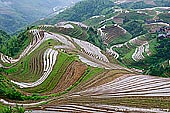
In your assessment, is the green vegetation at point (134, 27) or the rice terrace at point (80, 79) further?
the green vegetation at point (134, 27)

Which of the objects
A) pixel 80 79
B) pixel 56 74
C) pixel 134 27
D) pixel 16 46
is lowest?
pixel 134 27

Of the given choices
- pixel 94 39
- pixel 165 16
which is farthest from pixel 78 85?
pixel 165 16

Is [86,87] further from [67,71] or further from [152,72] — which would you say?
[152,72]

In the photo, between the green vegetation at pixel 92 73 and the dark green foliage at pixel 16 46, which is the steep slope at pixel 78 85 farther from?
the dark green foliage at pixel 16 46

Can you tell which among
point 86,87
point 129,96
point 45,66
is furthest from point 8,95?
point 45,66

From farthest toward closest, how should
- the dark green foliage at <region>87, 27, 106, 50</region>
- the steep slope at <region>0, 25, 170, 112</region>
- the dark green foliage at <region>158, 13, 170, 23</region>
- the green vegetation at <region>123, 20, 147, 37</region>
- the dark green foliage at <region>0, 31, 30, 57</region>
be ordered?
the dark green foliage at <region>158, 13, 170, 23</region>, the green vegetation at <region>123, 20, 147, 37</region>, the dark green foliage at <region>87, 27, 106, 50</region>, the dark green foliage at <region>0, 31, 30, 57</region>, the steep slope at <region>0, 25, 170, 112</region>

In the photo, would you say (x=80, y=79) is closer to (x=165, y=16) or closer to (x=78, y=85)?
(x=78, y=85)

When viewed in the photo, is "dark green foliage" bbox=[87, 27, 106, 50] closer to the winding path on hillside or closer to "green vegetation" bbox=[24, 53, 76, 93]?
the winding path on hillside

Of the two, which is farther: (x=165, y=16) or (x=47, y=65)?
(x=165, y=16)

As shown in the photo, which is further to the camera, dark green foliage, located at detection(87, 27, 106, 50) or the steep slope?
dark green foliage, located at detection(87, 27, 106, 50)

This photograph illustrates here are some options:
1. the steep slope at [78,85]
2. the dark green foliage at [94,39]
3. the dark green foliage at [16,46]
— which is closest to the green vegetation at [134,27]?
the dark green foliage at [94,39]

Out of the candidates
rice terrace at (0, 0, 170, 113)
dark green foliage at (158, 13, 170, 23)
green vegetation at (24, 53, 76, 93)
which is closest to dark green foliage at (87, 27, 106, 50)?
rice terrace at (0, 0, 170, 113)
